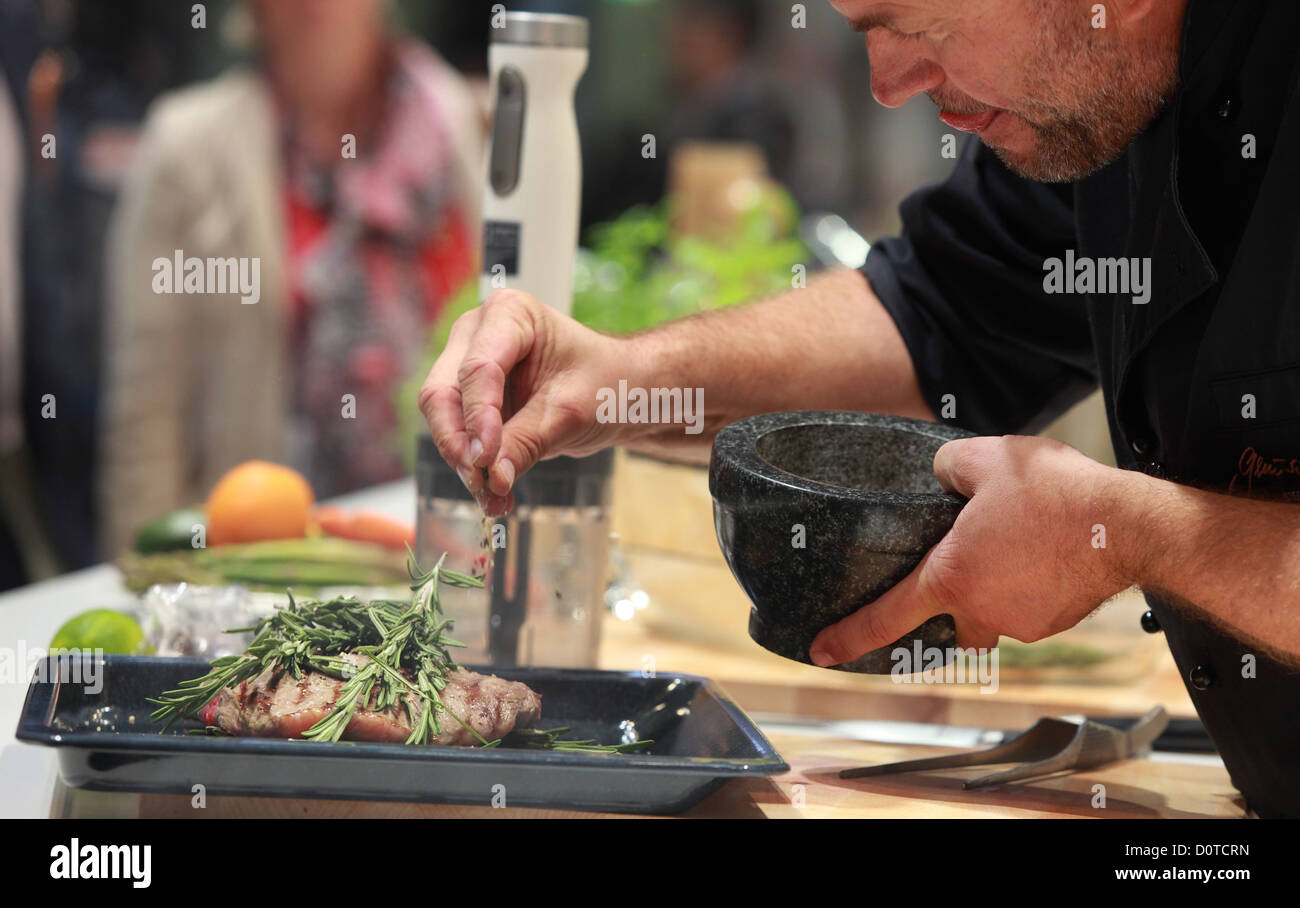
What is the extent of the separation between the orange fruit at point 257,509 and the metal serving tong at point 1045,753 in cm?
104

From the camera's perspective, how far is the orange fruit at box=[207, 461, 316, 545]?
1895 mm

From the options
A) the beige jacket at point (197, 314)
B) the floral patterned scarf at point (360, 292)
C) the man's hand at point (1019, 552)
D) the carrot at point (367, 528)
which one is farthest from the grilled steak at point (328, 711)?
the beige jacket at point (197, 314)

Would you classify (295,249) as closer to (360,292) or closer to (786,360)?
(360,292)

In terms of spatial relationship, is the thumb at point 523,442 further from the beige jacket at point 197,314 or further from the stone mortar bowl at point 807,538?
the beige jacket at point 197,314

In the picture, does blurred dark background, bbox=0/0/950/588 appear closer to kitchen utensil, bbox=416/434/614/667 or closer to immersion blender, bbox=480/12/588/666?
immersion blender, bbox=480/12/588/666

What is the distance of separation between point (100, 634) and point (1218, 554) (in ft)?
3.54

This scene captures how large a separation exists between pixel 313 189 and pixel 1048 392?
2282 mm

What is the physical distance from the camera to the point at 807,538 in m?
1.05

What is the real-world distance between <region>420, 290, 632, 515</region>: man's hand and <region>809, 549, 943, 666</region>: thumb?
31 centimetres

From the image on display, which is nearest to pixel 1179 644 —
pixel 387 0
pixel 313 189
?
pixel 313 189

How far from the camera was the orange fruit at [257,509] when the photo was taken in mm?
1895

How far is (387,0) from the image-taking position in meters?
3.55

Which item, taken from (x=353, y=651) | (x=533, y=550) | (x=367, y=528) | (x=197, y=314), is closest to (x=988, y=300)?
(x=533, y=550)

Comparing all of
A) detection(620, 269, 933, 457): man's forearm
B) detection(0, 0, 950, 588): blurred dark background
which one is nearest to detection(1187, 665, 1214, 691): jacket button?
detection(620, 269, 933, 457): man's forearm
